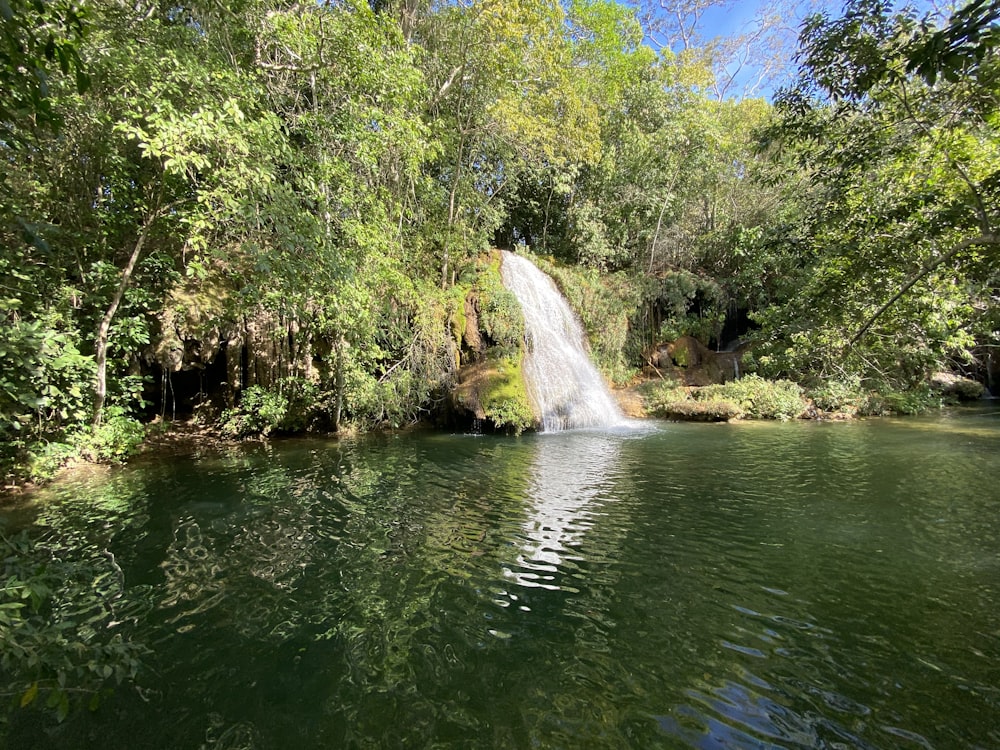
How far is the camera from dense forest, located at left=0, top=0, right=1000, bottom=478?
535 centimetres

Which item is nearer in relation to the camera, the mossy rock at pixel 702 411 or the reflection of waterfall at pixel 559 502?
the reflection of waterfall at pixel 559 502

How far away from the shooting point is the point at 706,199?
83.5ft

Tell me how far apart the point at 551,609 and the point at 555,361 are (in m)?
11.9

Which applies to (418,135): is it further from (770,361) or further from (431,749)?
(431,749)

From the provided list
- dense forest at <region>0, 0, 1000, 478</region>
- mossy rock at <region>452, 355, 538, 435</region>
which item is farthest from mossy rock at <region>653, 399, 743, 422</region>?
mossy rock at <region>452, 355, 538, 435</region>

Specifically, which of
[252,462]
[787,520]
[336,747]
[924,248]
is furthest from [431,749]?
[252,462]

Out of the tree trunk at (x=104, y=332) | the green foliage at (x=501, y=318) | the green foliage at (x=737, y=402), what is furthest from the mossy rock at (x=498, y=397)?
the tree trunk at (x=104, y=332)

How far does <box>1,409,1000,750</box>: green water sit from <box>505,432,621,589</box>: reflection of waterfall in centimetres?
5

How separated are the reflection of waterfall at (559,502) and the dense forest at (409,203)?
2875 mm

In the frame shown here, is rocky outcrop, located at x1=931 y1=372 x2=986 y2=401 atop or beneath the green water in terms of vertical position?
atop

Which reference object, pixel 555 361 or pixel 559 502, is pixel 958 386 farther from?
pixel 559 502

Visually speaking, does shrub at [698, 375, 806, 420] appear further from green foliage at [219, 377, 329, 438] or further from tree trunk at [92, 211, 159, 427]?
tree trunk at [92, 211, 159, 427]

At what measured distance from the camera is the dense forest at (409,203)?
17.6 feet

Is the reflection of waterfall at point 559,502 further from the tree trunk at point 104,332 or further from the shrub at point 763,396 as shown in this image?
the tree trunk at point 104,332
